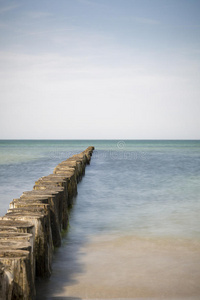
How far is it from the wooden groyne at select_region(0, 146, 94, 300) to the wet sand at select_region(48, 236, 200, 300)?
1.37 feet

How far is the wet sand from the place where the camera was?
11.4 feet

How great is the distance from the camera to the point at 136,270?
13.2ft

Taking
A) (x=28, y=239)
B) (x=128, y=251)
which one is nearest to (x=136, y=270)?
(x=128, y=251)

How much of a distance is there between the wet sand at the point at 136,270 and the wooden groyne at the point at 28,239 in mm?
417

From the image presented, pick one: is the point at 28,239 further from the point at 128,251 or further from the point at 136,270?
the point at 128,251

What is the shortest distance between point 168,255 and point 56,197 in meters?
1.62

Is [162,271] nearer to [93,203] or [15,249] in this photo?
[15,249]

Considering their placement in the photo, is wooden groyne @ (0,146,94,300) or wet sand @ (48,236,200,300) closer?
wooden groyne @ (0,146,94,300)

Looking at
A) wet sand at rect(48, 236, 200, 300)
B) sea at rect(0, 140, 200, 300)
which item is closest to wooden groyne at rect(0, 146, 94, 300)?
sea at rect(0, 140, 200, 300)

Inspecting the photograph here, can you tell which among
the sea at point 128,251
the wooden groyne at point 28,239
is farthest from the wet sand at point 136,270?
the wooden groyne at point 28,239

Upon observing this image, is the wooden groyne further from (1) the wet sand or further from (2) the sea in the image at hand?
(1) the wet sand

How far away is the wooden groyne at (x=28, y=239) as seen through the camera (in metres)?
2.61

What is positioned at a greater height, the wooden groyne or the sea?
the wooden groyne

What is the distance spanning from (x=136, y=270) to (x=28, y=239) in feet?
5.13
